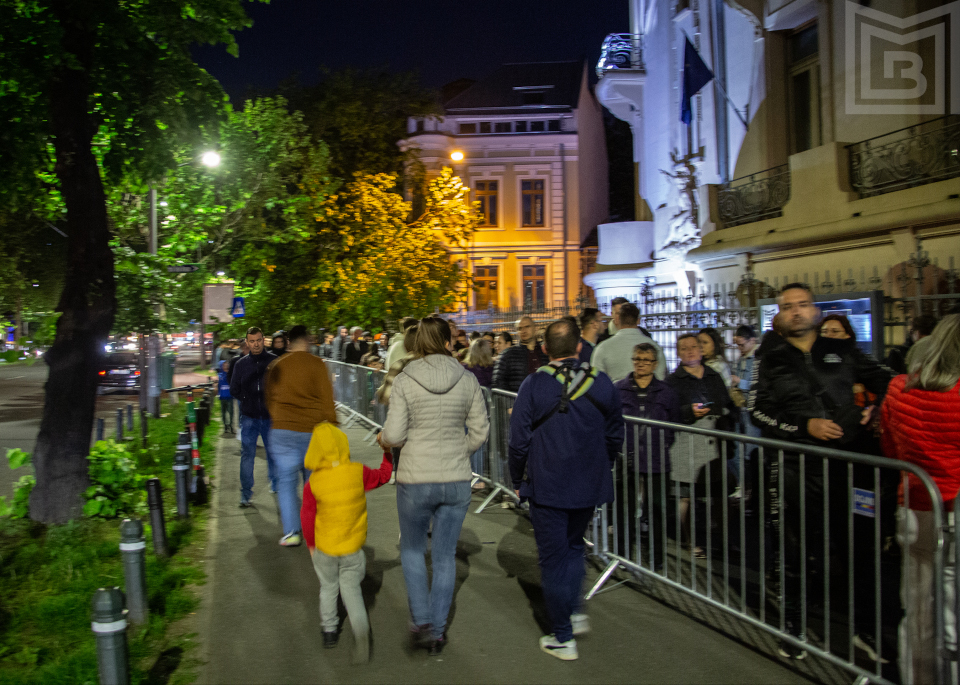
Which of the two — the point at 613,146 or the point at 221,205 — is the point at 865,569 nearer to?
the point at 221,205

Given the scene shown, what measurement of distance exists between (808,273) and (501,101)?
27.0 m

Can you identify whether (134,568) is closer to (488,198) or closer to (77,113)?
(77,113)

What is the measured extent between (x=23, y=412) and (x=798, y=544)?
74.1ft

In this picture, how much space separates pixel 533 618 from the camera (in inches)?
219

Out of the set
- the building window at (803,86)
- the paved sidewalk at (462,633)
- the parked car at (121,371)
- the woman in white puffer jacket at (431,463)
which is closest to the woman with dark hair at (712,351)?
the paved sidewalk at (462,633)

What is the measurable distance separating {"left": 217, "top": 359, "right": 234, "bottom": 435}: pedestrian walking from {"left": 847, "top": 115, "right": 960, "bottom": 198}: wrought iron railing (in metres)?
11.5

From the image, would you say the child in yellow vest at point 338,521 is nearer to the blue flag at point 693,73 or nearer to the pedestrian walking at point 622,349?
the pedestrian walking at point 622,349

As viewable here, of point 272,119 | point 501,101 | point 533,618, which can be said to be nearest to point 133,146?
point 533,618

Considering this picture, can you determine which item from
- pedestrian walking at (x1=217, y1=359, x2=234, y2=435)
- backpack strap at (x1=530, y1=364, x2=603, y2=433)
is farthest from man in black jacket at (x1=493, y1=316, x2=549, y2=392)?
pedestrian walking at (x1=217, y1=359, x2=234, y2=435)

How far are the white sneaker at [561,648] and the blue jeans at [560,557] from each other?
0.10 ft

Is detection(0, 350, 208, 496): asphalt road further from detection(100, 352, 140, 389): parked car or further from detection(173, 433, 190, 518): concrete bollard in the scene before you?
detection(173, 433, 190, 518): concrete bollard

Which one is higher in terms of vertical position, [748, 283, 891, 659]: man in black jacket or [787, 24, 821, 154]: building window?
[787, 24, 821, 154]: building window

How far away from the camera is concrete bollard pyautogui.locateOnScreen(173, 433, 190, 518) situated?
8.43 m

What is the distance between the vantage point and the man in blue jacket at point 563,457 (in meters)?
4.75
